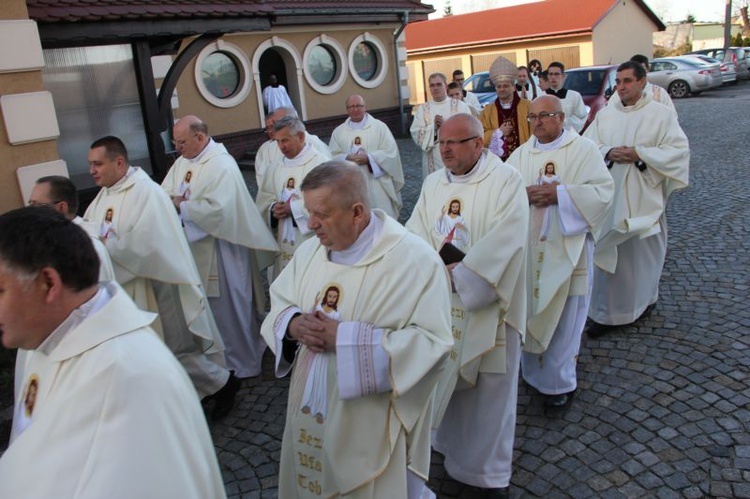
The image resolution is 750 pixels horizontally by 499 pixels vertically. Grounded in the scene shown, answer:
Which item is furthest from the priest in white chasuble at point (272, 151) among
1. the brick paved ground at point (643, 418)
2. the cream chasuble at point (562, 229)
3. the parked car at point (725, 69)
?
the parked car at point (725, 69)

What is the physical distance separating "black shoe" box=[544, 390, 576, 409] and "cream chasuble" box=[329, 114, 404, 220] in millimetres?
3505

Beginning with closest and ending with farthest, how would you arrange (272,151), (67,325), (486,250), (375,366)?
(67,325)
(375,366)
(486,250)
(272,151)

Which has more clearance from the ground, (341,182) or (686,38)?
(686,38)

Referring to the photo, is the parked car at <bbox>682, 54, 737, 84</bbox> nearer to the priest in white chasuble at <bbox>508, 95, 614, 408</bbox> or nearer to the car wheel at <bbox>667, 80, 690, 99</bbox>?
the car wheel at <bbox>667, 80, 690, 99</bbox>

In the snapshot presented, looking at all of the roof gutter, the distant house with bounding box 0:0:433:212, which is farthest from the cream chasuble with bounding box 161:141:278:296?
the roof gutter

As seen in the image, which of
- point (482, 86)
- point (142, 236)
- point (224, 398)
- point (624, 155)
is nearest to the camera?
point (142, 236)

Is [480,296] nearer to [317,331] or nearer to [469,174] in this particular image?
[469,174]

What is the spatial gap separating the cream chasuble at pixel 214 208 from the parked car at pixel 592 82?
1153cm

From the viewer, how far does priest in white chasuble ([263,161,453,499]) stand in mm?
2482

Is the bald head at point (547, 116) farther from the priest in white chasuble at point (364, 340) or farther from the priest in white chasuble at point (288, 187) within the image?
the priest in white chasuble at point (364, 340)

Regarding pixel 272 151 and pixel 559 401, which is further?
pixel 272 151

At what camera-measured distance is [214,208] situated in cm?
491

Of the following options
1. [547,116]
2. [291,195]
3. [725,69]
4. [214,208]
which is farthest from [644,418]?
[725,69]

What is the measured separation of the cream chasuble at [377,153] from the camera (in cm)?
734
